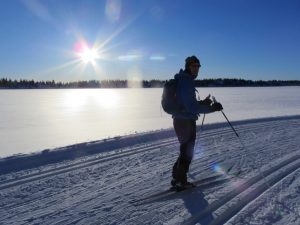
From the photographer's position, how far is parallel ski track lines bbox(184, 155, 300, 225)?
4.46m

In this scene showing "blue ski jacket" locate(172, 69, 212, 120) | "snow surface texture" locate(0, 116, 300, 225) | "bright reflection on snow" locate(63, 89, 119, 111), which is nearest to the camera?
"snow surface texture" locate(0, 116, 300, 225)

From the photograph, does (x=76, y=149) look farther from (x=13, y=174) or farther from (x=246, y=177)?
(x=246, y=177)

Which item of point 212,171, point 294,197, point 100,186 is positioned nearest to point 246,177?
point 212,171

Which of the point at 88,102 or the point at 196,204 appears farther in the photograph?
the point at 88,102

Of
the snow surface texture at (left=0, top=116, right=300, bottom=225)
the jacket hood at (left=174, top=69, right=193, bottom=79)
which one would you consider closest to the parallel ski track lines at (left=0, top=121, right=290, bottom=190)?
the snow surface texture at (left=0, top=116, right=300, bottom=225)

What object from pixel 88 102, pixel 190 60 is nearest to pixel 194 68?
pixel 190 60

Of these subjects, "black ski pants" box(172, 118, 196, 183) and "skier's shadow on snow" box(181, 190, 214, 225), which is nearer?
"skier's shadow on snow" box(181, 190, 214, 225)

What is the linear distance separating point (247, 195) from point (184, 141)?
1173mm

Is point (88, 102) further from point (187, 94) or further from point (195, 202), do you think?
point (195, 202)

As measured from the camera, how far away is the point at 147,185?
5.96 meters

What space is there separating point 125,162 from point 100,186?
69.7 inches

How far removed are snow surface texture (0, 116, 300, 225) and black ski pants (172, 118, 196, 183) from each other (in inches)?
12.2

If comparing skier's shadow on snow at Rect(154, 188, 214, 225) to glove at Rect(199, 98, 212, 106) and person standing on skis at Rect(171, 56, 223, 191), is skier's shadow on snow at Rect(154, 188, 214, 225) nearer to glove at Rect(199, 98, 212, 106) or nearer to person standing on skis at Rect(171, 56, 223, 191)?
person standing on skis at Rect(171, 56, 223, 191)

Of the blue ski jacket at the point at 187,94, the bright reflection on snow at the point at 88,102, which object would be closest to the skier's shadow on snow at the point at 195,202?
the blue ski jacket at the point at 187,94
